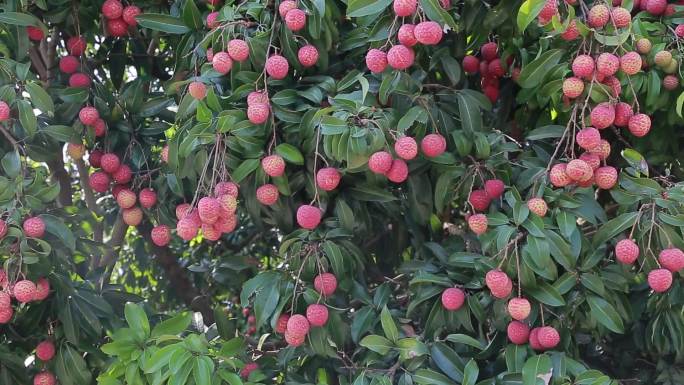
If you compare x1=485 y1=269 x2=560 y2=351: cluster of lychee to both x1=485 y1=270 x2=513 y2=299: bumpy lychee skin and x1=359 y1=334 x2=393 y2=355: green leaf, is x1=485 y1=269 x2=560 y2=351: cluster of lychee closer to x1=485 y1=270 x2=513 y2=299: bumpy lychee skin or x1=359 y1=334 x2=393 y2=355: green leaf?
x1=485 y1=270 x2=513 y2=299: bumpy lychee skin

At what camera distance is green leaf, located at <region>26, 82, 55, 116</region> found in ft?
6.39

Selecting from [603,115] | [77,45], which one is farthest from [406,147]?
[77,45]

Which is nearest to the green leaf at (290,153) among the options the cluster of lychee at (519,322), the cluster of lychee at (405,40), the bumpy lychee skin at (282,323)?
the cluster of lychee at (405,40)

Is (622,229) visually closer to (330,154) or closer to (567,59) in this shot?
(567,59)

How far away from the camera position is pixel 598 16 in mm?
1746

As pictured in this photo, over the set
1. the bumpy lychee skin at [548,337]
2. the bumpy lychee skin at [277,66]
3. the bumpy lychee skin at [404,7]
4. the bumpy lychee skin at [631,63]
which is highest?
the bumpy lychee skin at [404,7]

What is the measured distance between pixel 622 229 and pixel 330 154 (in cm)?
58

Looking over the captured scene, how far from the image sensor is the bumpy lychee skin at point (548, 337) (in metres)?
1.78

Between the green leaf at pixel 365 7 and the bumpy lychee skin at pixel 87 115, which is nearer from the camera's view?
the green leaf at pixel 365 7

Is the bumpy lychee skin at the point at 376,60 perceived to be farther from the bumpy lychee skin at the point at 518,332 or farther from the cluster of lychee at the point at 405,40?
the bumpy lychee skin at the point at 518,332

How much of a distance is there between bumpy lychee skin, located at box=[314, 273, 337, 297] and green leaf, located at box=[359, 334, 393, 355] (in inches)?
5.1

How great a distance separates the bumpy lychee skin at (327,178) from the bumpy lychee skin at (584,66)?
1.68ft

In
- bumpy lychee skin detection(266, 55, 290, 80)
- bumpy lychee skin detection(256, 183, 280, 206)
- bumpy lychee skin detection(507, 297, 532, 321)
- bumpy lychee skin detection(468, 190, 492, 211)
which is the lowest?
bumpy lychee skin detection(507, 297, 532, 321)

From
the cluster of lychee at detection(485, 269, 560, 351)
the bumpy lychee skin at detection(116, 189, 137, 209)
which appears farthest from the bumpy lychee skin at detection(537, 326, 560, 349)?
the bumpy lychee skin at detection(116, 189, 137, 209)
